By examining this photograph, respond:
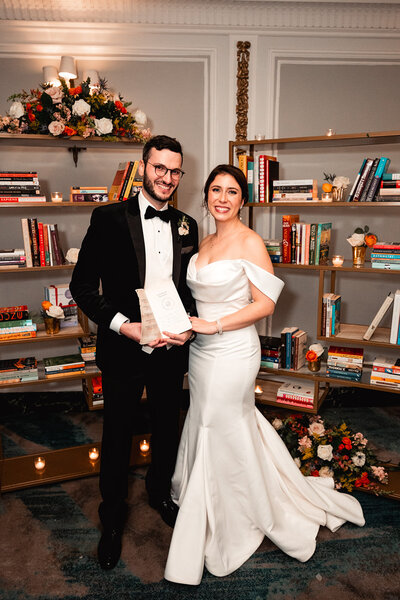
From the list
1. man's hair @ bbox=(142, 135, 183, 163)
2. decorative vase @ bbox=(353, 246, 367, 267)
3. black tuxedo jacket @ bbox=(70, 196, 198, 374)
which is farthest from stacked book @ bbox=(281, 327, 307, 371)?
man's hair @ bbox=(142, 135, 183, 163)

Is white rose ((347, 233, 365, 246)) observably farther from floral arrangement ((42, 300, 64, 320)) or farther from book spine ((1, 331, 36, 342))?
book spine ((1, 331, 36, 342))

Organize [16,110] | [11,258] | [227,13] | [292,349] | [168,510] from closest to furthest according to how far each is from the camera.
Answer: [168,510] → [16,110] → [11,258] → [292,349] → [227,13]

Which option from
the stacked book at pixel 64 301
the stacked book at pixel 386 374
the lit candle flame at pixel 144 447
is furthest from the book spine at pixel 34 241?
the stacked book at pixel 386 374

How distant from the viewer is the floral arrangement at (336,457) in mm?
2770

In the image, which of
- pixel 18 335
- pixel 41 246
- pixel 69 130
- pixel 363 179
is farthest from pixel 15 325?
pixel 363 179

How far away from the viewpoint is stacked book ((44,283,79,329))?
3.16 metres

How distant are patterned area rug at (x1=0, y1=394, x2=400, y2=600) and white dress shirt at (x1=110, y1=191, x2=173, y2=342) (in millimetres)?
1139

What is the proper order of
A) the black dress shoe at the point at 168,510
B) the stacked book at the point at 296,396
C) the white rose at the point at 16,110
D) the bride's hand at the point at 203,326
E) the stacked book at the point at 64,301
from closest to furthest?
the bride's hand at the point at 203,326
the black dress shoe at the point at 168,510
the white rose at the point at 16,110
the stacked book at the point at 64,301
the stacked book at the point at 296,396

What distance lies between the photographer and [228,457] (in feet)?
7.43

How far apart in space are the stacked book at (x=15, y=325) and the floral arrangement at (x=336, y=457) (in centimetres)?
181

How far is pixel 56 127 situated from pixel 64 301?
112 centimetres

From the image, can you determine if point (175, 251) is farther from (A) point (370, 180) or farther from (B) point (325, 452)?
(B) point (325, 452)

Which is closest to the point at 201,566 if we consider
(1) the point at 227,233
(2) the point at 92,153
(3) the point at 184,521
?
(3) the point at 184,521

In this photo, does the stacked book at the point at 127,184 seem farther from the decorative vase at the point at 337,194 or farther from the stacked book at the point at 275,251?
the decorative vase at the point at 337,194
